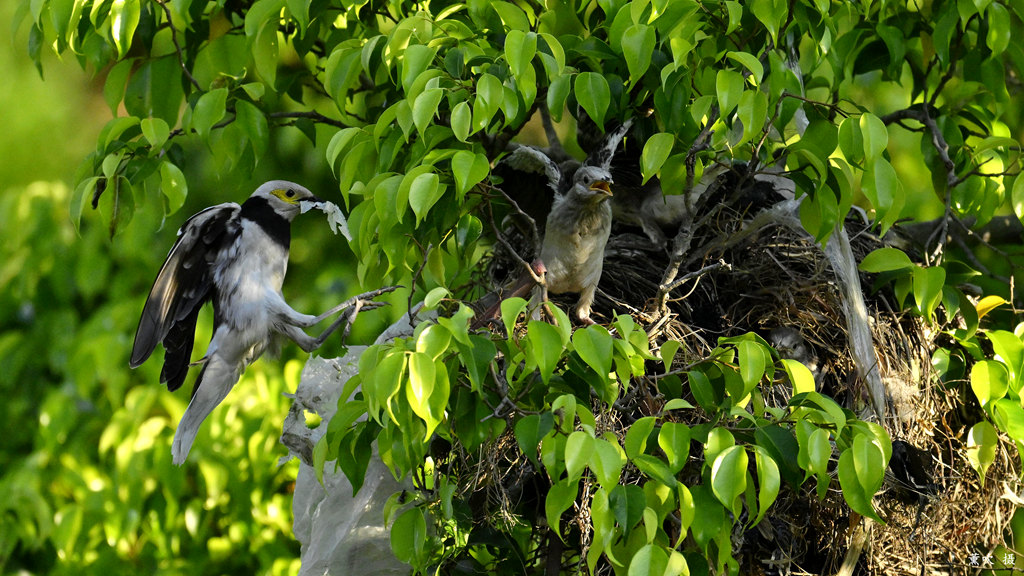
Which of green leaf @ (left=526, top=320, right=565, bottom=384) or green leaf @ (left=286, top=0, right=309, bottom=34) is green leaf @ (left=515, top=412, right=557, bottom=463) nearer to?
green leaf @ (left=526, top=320, right=565, bottom=384)

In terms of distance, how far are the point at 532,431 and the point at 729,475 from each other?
0.80 feet

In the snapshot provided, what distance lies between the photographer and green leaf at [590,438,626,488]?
1.15m

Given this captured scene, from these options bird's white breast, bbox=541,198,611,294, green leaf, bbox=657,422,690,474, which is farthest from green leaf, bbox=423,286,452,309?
bird's white breast, bbox=541,198,611,294

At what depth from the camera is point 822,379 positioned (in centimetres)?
186

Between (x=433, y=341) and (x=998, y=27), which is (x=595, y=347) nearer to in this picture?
(x=433, y=341)

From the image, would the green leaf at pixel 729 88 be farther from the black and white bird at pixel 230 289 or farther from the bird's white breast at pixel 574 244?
the black and white bird at pixel 230 289

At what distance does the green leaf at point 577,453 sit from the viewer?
1146mm

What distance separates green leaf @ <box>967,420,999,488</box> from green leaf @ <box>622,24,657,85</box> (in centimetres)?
93

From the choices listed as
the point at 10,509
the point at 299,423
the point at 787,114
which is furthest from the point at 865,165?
the point at 10,509

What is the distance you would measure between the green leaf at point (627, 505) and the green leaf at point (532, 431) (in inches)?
4.2

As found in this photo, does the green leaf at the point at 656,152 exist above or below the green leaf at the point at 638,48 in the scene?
below

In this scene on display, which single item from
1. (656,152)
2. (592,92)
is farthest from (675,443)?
Answer: (592,92)

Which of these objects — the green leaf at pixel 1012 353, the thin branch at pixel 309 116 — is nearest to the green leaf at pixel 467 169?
the thin branch at pixel 309 116

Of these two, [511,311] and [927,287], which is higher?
[511,311]
